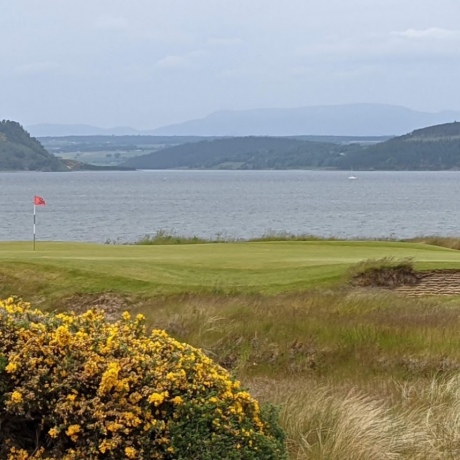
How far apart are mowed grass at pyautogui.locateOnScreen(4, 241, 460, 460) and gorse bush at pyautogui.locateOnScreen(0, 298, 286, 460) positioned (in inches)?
41.3

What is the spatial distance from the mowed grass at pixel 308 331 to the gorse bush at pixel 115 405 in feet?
3.44

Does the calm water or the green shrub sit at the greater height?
the green shrub

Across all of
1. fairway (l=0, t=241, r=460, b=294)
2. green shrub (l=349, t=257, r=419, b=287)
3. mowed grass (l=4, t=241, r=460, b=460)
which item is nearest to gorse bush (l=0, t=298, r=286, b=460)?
mowed grass (l=4, t=241, r=460, b=460)

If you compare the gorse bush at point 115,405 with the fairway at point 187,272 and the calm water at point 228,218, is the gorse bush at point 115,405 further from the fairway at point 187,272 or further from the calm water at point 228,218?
the calm water at point 228,218

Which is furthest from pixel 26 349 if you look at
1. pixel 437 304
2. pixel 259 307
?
pixel 437 304

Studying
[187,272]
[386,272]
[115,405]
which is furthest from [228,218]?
[115,405]

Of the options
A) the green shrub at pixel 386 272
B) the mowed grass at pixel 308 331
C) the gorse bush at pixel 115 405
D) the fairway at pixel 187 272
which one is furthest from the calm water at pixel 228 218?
the gorse bush at pixel 115 405

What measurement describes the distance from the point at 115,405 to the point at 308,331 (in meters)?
6.29

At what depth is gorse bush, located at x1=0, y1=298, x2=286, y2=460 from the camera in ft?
15.8

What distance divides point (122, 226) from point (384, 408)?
6819 cm

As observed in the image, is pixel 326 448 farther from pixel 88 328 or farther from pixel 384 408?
pixel 88 328

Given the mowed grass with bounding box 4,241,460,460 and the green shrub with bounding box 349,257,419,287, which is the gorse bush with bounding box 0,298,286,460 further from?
the green shrub with bounding box 349,257,419,287

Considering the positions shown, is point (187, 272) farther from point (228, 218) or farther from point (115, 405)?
point (228, 218)

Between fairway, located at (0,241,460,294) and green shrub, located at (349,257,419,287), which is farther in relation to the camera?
green shrub, located at (349,257,419,287)
